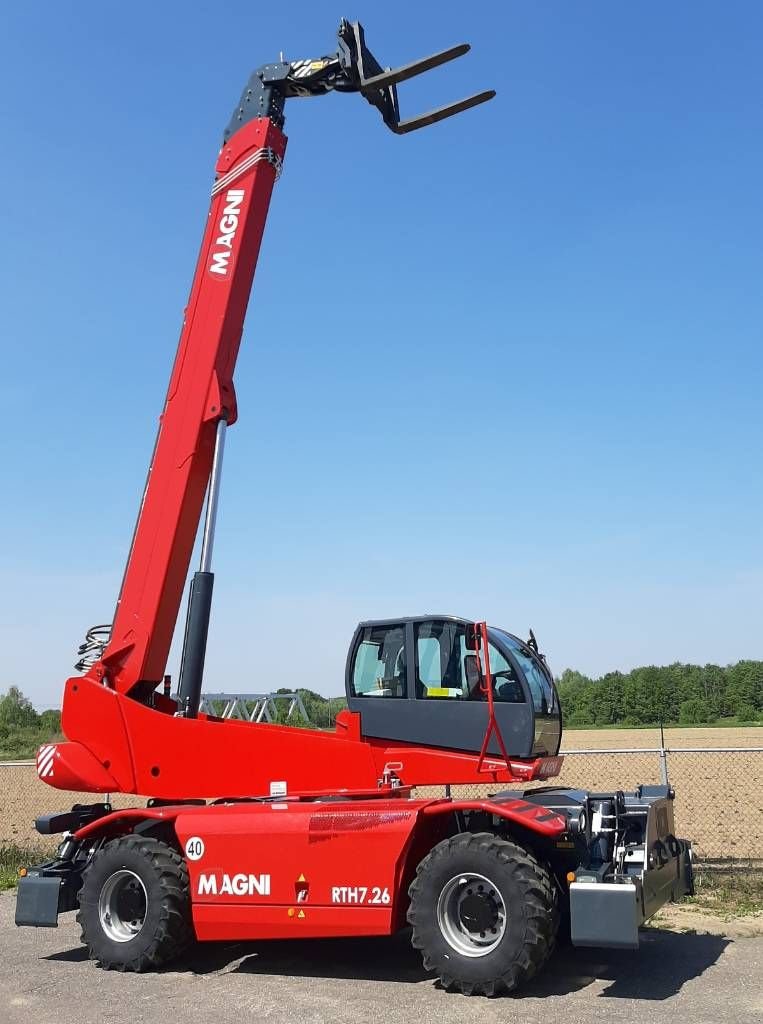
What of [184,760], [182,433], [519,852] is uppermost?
[182,433]

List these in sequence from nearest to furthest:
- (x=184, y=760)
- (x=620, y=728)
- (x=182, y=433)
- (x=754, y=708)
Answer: (x=184, y=760), (x=182, y=433), (x=620, y=728), (x=754, y=708)

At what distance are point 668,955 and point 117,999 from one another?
14.6 feet

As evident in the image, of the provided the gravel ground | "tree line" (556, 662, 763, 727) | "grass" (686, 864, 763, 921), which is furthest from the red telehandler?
"tree line" (556, 662, 763, 727)

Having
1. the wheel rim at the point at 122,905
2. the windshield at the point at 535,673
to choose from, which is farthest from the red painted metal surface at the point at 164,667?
the wheel rim at the point at 122,905

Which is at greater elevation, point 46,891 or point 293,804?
point 293,804

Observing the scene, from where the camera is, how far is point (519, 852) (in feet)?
23.2

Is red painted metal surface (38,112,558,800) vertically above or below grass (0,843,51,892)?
above

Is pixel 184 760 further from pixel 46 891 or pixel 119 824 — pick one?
pixel 46 891

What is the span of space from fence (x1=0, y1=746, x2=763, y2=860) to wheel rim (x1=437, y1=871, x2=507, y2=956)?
15.4 ft

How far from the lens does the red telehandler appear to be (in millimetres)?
7141

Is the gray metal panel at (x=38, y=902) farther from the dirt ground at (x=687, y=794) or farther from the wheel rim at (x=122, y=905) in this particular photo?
the dirt ground at (x=687, y=794)

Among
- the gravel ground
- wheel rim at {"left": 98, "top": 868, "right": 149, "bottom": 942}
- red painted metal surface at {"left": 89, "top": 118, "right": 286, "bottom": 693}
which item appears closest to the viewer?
the gravel ground

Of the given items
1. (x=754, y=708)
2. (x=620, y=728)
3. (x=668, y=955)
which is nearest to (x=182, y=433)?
(x=668, y=955)

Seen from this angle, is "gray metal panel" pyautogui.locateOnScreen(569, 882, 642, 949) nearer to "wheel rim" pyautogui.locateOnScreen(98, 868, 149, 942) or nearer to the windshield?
the windshield
